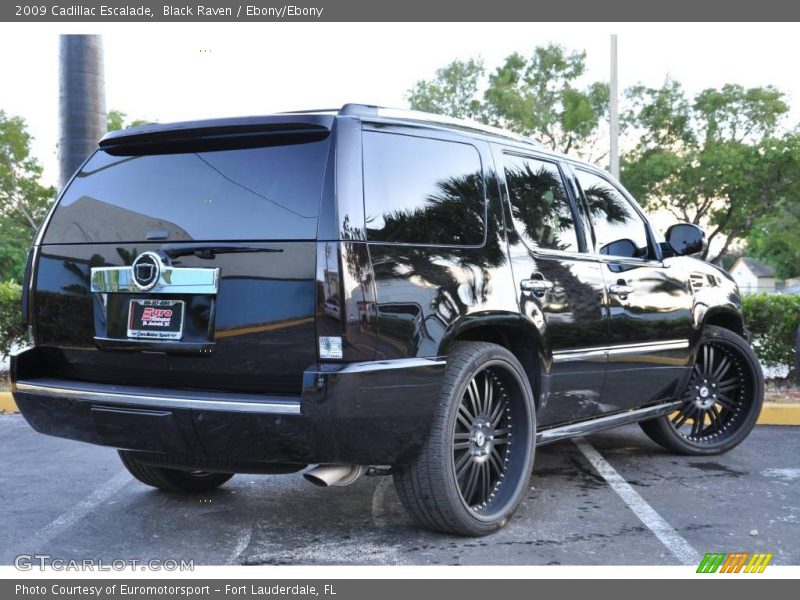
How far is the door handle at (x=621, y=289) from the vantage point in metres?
4.79

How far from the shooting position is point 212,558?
3.59 metres

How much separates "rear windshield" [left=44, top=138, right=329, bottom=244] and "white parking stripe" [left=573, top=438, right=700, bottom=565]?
2.09m

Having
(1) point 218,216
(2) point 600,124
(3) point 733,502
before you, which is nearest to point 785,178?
(2) point 600,124

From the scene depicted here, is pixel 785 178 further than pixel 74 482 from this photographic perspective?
Yes

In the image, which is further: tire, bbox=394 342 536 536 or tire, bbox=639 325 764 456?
tire, bbox=639 325 764 456

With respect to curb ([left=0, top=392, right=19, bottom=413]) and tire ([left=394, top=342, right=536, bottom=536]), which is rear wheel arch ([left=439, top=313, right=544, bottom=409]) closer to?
tire ([left=394, top=342, right=536, bottom=536])

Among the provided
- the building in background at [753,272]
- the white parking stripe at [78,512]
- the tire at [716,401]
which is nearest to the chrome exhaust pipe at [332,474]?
the white parking stripe at [78,512]

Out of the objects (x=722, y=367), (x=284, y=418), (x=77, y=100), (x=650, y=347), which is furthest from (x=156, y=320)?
(x=77, y=100)

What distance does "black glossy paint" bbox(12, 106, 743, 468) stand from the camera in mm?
3234

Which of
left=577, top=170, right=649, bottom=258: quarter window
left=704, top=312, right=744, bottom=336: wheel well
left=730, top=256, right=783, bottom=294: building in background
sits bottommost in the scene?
left=730, top=256, right=783, bottom=294: building in background

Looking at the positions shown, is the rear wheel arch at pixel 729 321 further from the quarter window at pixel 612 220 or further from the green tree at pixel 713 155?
the green tree at pixel 713 155

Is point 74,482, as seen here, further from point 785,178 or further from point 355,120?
point 785,178

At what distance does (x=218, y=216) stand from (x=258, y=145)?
338 millimetres

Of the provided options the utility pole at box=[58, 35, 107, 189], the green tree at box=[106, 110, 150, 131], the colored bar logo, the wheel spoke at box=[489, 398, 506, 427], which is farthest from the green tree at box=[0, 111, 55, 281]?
the colored bar logo
